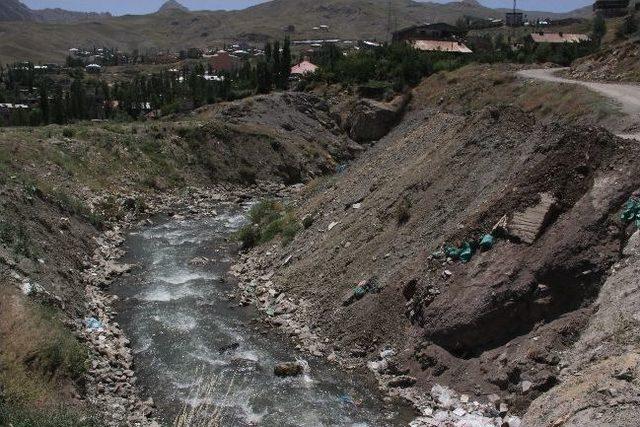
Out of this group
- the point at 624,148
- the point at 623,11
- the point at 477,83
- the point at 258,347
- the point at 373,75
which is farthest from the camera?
the point at 623,11

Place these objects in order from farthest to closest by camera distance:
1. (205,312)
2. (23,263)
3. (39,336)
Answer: (205,312) < (23,263) < (39,336)

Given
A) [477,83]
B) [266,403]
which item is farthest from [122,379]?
[477,83]

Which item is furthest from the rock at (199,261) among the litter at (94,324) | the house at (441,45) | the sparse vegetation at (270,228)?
the house at (441,45)

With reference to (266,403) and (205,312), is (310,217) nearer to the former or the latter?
(205,312)

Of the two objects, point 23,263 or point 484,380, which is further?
point 23,263

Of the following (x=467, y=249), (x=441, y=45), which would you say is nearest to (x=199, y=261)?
(x=467, y=249)

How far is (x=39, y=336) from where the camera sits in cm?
1573

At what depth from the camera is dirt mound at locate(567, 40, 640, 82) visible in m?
36.3

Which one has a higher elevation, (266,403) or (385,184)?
(385,184)

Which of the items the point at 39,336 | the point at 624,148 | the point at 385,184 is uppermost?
the point at 624,148

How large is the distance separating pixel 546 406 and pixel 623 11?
118654mm

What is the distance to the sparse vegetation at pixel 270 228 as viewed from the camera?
87.4 ft

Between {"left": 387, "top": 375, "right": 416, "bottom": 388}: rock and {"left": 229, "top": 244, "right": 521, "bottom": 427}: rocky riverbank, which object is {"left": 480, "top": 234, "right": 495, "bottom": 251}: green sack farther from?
{"left": 387, "top": 375, "right": 416, "bottom": 388}: rock

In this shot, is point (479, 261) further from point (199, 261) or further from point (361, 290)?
point (199, 261)
